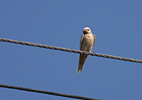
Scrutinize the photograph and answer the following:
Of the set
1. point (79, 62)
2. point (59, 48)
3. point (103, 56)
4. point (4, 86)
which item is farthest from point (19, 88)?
point (79, 62)

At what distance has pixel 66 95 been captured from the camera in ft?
16.0

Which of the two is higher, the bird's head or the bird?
the bird's head

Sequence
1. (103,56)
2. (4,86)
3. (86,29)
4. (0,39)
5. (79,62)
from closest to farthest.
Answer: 1. (4,86)
2. (0,39)
3. (103,56)
4. (79,62)
5. (86,29)

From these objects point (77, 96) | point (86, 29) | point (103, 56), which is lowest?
point (77, 96)

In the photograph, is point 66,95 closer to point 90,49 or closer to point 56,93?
point 56,93

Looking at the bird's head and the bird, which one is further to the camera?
the bird's head

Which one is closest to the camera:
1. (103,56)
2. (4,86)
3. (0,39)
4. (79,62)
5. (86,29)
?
(4,86)

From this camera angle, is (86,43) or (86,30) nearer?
(86,43)

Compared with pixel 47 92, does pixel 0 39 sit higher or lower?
higher

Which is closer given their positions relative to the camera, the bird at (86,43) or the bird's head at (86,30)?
the bird at (86,43)

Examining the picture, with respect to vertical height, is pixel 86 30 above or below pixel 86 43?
above

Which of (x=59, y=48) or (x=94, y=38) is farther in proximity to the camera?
(x=94, y=38)

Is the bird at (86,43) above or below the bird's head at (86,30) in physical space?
below

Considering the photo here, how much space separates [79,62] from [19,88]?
20.8 ft
